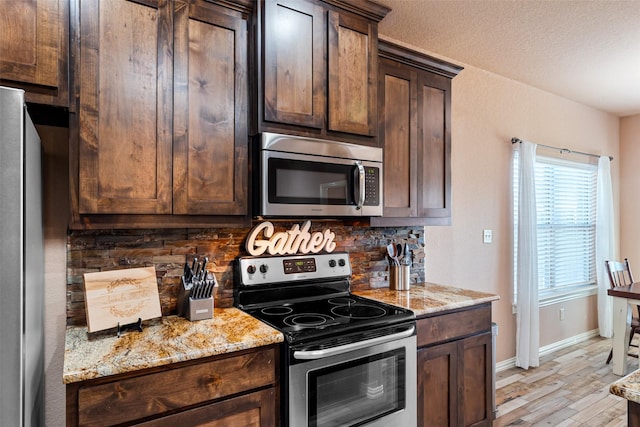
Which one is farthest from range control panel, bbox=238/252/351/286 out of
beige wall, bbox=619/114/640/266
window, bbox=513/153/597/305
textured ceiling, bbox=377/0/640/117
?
beige wall, bbox=619/114/640/266

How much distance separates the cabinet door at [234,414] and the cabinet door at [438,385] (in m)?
0.86

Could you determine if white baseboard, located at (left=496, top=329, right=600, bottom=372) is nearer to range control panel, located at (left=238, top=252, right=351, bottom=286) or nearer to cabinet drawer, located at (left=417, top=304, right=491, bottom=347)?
cabinet drawer, located at (left=417, top=304, right=491, bottom=347)

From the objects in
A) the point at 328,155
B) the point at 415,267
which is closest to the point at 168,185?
the point at 328,155

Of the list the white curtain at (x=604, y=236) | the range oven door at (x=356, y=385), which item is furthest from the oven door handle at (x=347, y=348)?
the white curtain at (x=604, y=236)

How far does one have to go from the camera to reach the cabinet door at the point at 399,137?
2.34 m

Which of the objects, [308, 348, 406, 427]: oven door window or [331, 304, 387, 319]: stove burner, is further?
[331, 304, 387, 319]: stove burner

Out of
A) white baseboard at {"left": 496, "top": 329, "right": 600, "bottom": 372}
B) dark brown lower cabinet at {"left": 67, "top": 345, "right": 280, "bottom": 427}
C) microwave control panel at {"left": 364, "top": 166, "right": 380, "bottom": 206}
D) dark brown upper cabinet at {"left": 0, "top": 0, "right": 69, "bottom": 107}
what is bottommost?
white baseboard at {"left": 496, "top": 329, "right": 600, "bottom": 372}

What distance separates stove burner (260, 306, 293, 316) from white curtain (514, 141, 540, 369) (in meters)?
2.51

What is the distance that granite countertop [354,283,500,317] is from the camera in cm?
207

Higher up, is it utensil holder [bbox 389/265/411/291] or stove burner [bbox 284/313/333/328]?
utensil holder [bbox 389/265/411/291]

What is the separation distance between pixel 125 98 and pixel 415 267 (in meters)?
2.16

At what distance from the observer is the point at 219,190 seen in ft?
5.79

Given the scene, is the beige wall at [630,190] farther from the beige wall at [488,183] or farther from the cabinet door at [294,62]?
the cabinet door at [294,62]

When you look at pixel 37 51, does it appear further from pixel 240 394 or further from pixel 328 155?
pixel 240 394
